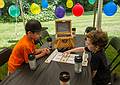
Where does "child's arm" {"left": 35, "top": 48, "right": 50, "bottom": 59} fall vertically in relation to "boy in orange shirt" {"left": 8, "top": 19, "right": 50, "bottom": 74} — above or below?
below

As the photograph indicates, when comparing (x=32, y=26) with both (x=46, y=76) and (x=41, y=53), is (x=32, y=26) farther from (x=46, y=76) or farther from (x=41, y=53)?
(x=46, y=76)

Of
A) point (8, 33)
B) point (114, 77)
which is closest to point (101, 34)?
point (114, 77)

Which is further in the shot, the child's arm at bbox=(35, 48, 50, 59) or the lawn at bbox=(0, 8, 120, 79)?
the lawn at bbox=(0, 8, 120, 79)

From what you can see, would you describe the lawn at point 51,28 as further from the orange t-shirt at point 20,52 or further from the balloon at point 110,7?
the orange t-shirt at point 20,52

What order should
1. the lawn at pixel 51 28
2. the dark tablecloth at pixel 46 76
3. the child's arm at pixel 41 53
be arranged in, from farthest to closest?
1. the lawn at pixel 51 28
2. the child's arm at pixel 41 53
3. the dark tablecloth at pixel 46 76

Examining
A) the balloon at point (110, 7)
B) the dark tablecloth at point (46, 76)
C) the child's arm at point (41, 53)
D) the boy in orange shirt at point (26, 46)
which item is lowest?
the dark tablecloth at point (46, 76)

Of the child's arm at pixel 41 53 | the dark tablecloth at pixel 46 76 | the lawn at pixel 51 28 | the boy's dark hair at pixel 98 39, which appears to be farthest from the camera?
the lawn at pixel 51 28

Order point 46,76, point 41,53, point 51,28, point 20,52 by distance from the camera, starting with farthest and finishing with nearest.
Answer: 1. point 51,28
2. point 41,53
3. point 20,52
4. point 46,76

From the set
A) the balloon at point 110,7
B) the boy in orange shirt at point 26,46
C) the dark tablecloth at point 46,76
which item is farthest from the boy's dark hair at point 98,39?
the balloon at point 110,7

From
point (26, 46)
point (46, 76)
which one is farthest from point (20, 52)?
point (46, 76)

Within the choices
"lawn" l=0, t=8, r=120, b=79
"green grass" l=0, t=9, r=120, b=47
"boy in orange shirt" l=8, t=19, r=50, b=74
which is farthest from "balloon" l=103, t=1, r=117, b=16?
"boy in orange shirt" l=8, t=19, r=50, b=74

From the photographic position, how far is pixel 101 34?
91.5 inches

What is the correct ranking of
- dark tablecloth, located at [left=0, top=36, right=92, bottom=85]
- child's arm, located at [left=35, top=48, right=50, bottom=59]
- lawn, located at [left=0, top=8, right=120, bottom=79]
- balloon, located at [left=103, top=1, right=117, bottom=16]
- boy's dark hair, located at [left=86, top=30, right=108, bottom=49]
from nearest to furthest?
dark tablecloth, located at [left=0, top=36, right=92, bottom=85] → boy's dark hair, located at [left=86, top=30, right=108, bottom=49] → child's arm, located at [left=35, top=48, right=50, bottom=59] → balloon, located at [left=103, top=1, right=117, bottom=16] → lawn, located at [left=0, top=8, right=120, bottom=79]

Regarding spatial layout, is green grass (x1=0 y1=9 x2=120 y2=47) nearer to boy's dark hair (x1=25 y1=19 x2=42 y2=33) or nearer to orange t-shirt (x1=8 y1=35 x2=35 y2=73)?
orange t-shirt (x1=8 y1=35 x2=35 y2=73)
